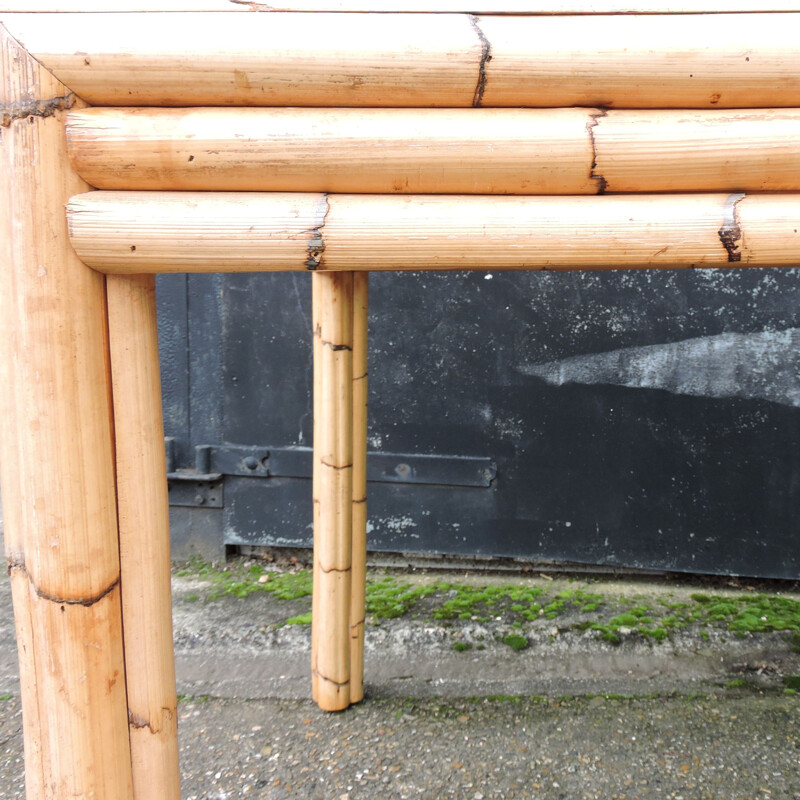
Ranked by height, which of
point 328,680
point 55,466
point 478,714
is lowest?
point 478,714

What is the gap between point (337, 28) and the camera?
39.8 inches

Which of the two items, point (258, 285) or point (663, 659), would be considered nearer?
point (663, 659)

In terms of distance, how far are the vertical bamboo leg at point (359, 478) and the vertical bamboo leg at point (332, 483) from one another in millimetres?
Result: 40

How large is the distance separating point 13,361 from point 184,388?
2.80 meters

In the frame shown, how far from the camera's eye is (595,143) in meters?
1.05

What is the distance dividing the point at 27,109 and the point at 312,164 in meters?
0.42

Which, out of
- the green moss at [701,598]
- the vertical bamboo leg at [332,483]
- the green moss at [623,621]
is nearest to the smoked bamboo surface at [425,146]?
the vertical bamboo leg at [332,483]

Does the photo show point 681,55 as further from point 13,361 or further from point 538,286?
point 538,286

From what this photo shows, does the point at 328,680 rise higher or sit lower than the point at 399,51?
lower

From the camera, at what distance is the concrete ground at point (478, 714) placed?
7.34 feet

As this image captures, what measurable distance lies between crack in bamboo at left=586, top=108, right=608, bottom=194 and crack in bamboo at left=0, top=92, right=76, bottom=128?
2.61ft

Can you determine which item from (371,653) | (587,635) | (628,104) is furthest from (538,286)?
(628,104)

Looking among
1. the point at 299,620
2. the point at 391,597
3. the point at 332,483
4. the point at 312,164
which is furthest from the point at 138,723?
the point at 391,597

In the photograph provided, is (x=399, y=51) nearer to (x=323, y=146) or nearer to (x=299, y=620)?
(x=323, y=146)
